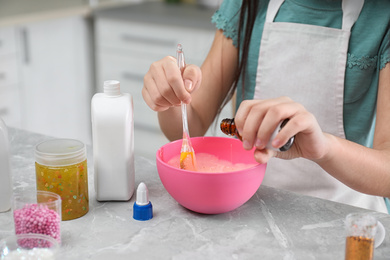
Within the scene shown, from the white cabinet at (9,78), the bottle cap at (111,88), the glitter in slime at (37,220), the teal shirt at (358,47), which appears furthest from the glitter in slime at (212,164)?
the white cabinet at (9,78)

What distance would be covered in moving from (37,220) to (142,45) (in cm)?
201

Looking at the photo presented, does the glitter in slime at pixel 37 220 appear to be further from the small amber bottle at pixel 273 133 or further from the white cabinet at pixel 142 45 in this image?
the white cabinet at pixel 142 45

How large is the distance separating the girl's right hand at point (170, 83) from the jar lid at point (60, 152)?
7.4 inches

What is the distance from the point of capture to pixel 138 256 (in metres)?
0.78

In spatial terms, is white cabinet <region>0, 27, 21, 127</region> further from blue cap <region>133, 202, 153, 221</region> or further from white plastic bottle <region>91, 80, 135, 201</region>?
blue cap <region>133, 202, 153, 221</region>

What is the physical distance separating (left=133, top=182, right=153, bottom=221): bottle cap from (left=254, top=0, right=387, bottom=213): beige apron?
524 millimetres

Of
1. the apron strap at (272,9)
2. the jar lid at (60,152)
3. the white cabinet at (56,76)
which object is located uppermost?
the apron strap at (272,9)

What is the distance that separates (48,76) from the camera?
275 centimetres

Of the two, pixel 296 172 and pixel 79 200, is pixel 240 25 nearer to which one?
pixel 296 172

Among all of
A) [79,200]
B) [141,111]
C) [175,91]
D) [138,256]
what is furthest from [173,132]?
[141,111]

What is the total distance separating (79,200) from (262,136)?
1.11ft

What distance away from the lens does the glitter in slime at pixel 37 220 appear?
2.57 ft

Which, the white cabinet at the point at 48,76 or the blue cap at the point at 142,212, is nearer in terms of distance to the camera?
the blue cap at the point at 142,212

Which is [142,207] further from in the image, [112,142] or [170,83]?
[170,83]
